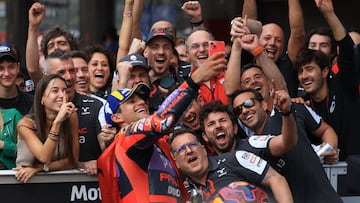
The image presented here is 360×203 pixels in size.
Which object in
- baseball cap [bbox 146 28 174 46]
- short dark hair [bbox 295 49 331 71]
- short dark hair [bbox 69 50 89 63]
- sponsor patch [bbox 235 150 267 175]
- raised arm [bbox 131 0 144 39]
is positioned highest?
raised arm [bbox 131 0 144 39]

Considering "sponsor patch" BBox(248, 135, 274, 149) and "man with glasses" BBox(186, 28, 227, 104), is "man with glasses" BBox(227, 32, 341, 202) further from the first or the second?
"man with glasses" BBox(186, 28, 227, 104)

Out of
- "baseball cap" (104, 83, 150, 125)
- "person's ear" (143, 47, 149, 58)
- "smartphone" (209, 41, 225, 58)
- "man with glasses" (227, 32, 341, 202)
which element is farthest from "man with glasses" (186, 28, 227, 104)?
"smartphone" (209, 41, 225, 58)

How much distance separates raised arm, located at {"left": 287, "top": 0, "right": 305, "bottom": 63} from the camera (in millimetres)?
8070

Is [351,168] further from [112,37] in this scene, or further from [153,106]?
[112,37]

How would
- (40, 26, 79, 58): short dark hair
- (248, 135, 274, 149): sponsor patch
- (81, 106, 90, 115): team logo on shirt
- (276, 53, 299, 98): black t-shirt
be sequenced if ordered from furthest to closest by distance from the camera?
(40, 26, 79, 58): short dark hair, (276, 53, 299, 98): black t-shirt, (81, 106, 90, 115): team logo on shirt, (248, 135, 274, 149): sponsor patch

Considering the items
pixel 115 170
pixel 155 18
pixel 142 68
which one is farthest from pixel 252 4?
pixel 155 18

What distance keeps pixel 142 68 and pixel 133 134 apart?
161 centimetres

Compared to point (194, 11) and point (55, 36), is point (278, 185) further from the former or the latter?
point (55, 36)

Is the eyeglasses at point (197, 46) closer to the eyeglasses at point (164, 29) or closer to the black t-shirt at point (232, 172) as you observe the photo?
the eyeglasses at point (164, 29)

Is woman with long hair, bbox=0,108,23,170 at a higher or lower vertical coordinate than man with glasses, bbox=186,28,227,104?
lower

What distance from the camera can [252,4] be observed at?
28.3 feet

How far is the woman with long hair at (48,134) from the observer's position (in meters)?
6.83

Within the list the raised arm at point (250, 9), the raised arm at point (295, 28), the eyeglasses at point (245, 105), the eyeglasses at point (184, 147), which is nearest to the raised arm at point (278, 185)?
the eyeglasses at point (184, 147)

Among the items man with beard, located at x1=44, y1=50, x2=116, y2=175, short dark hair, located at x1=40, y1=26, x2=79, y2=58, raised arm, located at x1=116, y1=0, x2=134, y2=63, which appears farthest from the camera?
short dark hair, located at x1=40, y1=26, x2=79, y2=58
